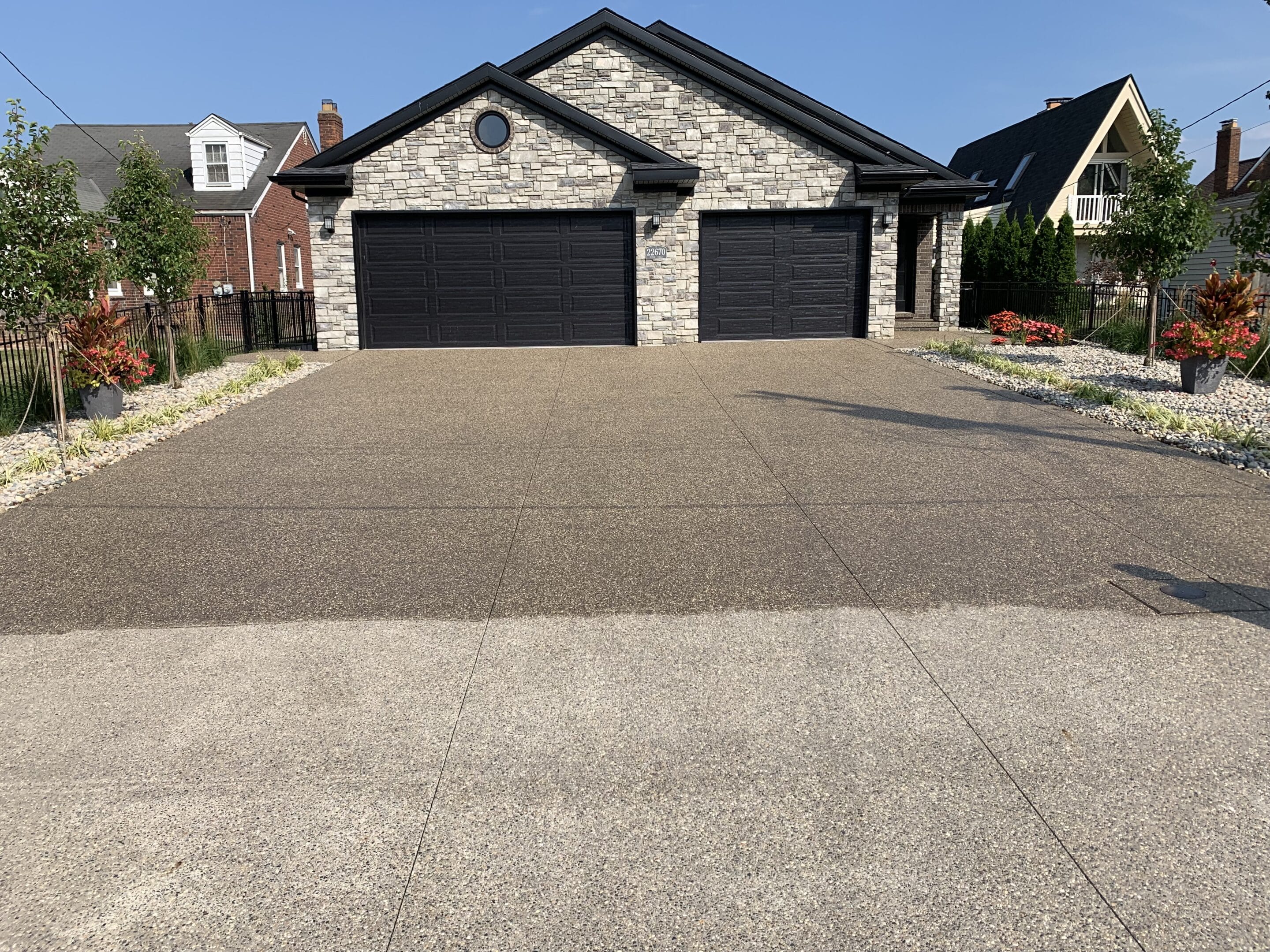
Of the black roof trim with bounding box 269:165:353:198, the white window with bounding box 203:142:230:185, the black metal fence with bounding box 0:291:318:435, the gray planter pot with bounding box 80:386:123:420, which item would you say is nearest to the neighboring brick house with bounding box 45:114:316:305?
the white window with bounding box 203:142:230:185

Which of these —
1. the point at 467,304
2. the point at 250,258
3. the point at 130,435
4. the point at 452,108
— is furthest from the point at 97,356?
the point at 250,258

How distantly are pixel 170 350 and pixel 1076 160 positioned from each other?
25928 millimetres

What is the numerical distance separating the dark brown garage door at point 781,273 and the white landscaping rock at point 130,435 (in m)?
8.08

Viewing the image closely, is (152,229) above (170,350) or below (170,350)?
above

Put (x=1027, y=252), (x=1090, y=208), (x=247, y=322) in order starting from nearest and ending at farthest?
(x=247, y=322) → (x=1027, y=252) → (x=1090, y=208)

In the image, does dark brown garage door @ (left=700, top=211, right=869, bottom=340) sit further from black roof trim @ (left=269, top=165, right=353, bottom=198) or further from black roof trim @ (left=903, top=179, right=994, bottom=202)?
black roof trim @ (left=269, top=165, right=353, bottom=198)

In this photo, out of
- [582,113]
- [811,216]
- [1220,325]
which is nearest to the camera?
[1220,325]

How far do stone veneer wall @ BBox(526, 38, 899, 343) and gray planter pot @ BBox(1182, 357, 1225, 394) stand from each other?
25.2ft

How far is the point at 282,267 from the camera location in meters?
34.1

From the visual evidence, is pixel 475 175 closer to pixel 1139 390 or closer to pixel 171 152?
pixel 1139 390

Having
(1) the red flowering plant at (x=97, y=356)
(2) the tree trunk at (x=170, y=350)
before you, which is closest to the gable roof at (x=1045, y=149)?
(2) the tree trunk at (x=170, y=350)

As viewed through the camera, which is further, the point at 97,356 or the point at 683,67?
the point at 683,67

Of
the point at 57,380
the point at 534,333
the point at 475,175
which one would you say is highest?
the point at 475,175

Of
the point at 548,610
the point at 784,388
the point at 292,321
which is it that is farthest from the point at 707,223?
the point at 548,610
